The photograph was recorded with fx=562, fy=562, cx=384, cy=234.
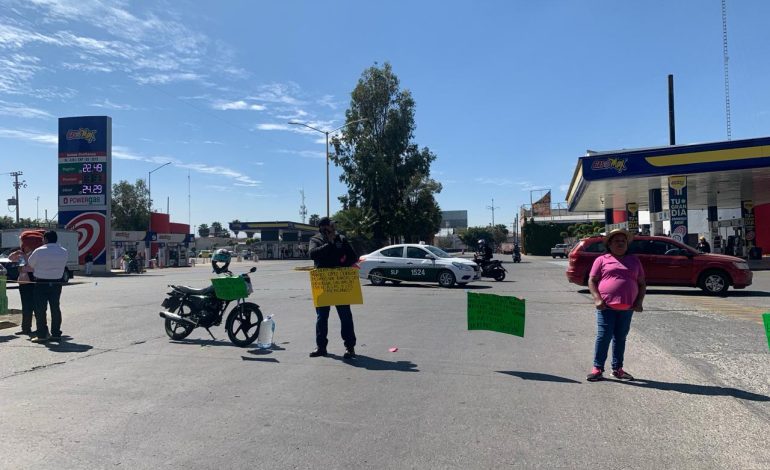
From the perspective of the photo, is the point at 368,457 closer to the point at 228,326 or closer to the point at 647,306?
the point at 228,326

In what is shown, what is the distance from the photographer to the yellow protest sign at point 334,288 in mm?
7617

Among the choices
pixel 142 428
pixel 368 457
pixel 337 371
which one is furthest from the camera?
pixel 337 371

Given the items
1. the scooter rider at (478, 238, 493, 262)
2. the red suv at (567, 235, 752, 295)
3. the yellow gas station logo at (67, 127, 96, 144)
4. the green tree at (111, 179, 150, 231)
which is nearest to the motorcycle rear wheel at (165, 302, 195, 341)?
the red suv at (567, 235, 752, 295)

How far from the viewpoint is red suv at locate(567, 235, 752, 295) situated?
15984 millimetres

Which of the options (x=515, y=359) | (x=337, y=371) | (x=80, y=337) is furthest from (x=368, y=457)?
(x=80, y=337)

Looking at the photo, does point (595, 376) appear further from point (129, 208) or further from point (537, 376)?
point (129, 208)

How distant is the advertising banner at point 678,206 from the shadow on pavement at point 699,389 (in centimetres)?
2097

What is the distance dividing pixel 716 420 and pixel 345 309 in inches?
173

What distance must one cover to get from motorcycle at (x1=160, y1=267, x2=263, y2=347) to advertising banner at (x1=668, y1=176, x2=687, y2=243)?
22.0m

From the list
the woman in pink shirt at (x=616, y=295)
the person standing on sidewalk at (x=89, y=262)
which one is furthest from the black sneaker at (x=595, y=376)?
the person standing on sidewalk at (x=89, y=262)

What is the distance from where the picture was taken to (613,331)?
635 centimetres

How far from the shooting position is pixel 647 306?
13.7 metres

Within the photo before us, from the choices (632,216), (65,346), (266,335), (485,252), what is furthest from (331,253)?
(632,216)

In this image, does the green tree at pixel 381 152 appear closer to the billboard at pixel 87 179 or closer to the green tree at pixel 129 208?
the billboard at pixel 87 179
